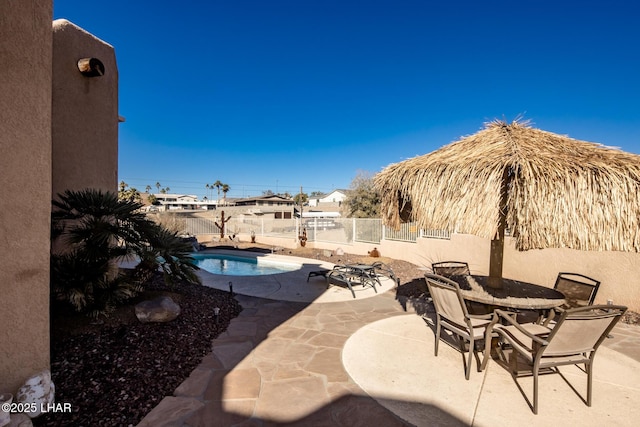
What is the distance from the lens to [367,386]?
10.2ft

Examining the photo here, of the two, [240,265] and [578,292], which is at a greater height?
[578,292]

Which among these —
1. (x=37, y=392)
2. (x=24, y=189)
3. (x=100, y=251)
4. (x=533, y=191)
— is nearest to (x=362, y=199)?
(x=533, y=191)

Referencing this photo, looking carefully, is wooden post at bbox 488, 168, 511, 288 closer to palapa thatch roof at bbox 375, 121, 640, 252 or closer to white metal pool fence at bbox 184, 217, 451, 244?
palapa thatch roof at bbox 375, 121, 640, 252

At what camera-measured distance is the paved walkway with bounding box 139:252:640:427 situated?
2623 millimetres

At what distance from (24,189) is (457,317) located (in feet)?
15.9

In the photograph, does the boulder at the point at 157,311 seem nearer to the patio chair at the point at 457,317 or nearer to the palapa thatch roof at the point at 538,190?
the patio chair at the point at 457,317

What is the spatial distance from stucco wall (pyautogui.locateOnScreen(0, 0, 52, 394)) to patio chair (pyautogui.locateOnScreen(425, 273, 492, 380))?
434 cm

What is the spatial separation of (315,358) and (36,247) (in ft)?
10.9

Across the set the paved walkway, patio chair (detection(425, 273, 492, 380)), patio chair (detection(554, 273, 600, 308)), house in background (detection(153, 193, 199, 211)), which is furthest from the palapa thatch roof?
house in background (detection(153, 193, 199, 211))

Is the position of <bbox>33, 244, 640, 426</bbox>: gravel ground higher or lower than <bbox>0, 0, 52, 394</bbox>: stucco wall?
lower

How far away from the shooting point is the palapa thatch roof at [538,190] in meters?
3.25

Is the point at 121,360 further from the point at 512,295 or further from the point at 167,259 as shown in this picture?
the point at 512,295

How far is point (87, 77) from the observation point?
5.16 metres

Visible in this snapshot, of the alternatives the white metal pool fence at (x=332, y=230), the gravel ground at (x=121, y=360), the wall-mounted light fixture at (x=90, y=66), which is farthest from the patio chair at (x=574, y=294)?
the wall-mounted light fixture at (x=90, y=66)
